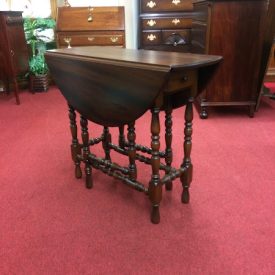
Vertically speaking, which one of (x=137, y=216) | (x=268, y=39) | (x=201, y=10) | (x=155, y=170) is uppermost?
(x=201, y=10)

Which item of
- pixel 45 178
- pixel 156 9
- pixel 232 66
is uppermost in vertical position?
pixel 156 9

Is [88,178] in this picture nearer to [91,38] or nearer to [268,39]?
[268,39]

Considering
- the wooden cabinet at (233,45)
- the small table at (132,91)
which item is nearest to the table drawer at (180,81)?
the small table at (132,91)

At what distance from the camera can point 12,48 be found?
3457 mm

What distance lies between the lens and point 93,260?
1.34 metres

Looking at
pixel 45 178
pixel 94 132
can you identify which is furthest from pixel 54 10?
pixel 45 178

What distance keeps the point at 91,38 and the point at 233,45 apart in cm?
186

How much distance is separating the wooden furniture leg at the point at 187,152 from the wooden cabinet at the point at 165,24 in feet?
7.78

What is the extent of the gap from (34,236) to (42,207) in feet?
0.81

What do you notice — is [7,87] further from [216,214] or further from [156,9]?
[216,214]

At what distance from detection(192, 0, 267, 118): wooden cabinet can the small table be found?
1.27 m

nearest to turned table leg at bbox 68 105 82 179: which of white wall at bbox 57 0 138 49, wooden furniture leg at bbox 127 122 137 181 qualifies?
wooden furniture leg at bbox 127 122 137 181

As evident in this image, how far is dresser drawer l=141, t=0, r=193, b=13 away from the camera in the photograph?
11.7 feet

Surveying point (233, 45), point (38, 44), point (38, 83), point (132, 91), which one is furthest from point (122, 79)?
point (38, 44)
